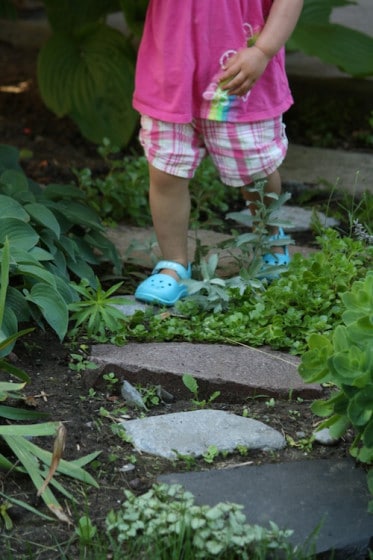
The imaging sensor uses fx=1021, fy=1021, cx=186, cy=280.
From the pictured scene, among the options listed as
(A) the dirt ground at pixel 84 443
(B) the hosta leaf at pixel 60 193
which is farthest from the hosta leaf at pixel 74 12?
(A) the dirt ground at pixel 84 443

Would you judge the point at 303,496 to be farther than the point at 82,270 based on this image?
No

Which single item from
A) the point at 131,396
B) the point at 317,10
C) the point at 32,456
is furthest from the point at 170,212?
the point at 317,10

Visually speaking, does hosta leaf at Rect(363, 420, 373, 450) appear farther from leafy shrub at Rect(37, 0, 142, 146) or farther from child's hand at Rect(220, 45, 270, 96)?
leafy shrub at Rect(37, 0, 142, 146)

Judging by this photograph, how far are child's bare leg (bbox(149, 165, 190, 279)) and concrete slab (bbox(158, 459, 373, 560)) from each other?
3.07 ft

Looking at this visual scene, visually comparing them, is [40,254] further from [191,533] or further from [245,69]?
[191,533]

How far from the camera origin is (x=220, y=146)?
110 inches

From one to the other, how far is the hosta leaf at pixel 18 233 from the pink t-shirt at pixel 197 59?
49 cm

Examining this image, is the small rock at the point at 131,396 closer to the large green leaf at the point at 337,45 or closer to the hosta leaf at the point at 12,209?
the hosta leaf at the point at 12,209

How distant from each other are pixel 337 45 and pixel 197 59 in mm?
1348

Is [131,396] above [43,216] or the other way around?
the other way around

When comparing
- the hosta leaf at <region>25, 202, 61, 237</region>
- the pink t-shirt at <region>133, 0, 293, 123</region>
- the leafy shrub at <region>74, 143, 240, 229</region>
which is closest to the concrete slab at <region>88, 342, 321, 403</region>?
the hosta leaf at <region>25, 202, 61, 237</region>

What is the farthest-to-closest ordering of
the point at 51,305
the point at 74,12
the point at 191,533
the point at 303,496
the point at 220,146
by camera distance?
the point at 74,12
the point at 220,146
the point at 51,305
the point at 303,496
the point at 191,533

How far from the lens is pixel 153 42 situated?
2.77m

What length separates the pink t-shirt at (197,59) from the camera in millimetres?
2682
